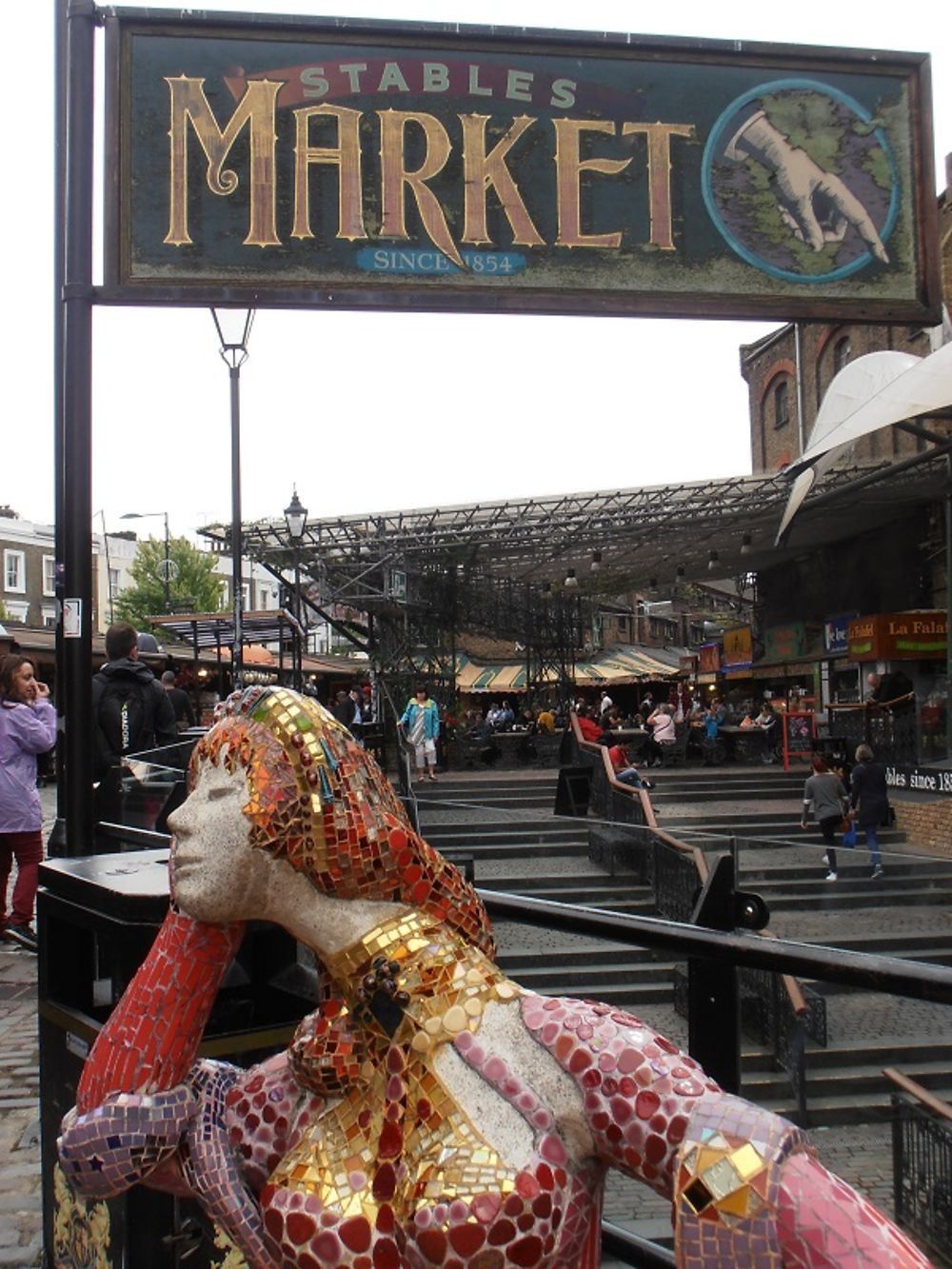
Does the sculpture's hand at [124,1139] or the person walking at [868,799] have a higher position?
the sculpture's hand at [124,1139]

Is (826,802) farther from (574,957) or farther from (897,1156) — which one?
(897,1156)

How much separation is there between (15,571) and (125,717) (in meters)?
45.4

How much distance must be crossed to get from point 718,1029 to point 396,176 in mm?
3508

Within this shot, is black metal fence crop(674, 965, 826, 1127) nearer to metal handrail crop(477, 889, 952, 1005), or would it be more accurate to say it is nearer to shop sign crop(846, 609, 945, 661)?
metal handrail crop(477, 889, 952, 1005)

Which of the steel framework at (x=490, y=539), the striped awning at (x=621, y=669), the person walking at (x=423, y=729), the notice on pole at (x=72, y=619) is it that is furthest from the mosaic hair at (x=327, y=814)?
the striped awning at (x=621, y=669)

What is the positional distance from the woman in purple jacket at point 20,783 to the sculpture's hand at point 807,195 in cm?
518

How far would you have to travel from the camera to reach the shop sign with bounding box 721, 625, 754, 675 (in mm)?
33594

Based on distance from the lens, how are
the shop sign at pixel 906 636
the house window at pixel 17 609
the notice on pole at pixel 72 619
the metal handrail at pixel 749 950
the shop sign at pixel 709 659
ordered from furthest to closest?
the house window at pixel 17 609 → the shop sign at pixel 709 659 → the shop sign at pixel 906 636 → the notice on pole at pixel 72 619 → the metal handrail at pixel 749 950

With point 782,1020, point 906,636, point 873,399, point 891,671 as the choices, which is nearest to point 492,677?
point 891,671

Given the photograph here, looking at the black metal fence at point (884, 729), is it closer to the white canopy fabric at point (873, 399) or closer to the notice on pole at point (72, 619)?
the white canopy fabric at point (873, 399)

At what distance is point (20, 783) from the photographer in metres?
6.86

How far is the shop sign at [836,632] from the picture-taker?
88.8ft

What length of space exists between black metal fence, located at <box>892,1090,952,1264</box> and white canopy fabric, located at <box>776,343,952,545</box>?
44.9 ft

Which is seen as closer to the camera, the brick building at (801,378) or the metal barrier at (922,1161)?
the metal barrier at (922,1161)
